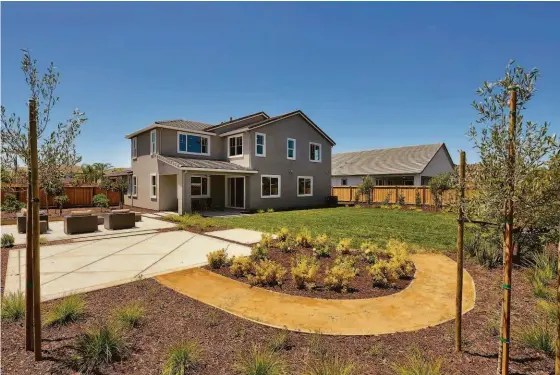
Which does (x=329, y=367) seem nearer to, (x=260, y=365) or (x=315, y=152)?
(x=260, y=365)

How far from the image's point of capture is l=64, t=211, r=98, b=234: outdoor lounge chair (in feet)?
36.2

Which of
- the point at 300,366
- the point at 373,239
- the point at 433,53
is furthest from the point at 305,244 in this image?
the point at 433,53

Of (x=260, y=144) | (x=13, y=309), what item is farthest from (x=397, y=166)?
(x=13, y=309)

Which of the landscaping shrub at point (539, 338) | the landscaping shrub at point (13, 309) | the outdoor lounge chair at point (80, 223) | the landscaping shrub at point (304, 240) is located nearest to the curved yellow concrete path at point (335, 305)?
the landscaping shrub at point (539, 338)

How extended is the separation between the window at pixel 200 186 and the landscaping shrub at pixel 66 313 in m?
16.7

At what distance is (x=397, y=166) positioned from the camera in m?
33.5

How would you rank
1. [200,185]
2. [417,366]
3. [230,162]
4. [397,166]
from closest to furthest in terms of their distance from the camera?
[417,366]
[200,185]
[230,162]
[397,166]

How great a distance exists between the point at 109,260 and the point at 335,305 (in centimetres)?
621

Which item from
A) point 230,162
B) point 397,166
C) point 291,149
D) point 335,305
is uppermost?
point 291,149

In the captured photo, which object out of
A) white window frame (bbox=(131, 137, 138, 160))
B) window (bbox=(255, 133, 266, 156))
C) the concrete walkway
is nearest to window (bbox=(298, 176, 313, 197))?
window (bbox=(255, 133, 266, 156))

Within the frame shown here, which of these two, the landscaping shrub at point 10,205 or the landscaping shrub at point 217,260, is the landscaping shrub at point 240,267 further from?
the landscaping shrub at point 10,205

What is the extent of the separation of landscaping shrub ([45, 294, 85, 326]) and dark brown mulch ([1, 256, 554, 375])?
0.13 m

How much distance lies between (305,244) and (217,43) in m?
9.05

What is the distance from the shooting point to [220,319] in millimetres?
4082
